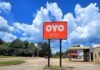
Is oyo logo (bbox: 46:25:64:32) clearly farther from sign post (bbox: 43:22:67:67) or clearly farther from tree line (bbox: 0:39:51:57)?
tree line (bbox: 0:39:51:57)

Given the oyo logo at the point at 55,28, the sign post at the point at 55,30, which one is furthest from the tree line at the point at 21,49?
the oyo logo at the point at 55,28

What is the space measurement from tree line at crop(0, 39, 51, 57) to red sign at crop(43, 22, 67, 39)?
12057 cm

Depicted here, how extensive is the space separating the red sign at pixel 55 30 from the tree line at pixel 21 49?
121m

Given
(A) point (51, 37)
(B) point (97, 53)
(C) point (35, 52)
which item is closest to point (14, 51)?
(C) point (35, 52)

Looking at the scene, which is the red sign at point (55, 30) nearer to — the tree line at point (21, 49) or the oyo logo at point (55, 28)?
the oyo logo at point (55, 28)

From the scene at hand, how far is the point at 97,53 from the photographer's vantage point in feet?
227

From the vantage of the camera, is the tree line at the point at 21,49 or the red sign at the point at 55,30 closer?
the red sign at the point at 55,30

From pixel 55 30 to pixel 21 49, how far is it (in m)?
136

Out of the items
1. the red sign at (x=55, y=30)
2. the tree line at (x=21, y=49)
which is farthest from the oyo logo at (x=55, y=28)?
the tree line at (x=21, y=49)

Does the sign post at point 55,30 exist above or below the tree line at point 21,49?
below

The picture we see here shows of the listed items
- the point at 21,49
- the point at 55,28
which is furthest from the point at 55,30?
the point at 21,49

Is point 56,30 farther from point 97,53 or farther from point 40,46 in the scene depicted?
point 40,46

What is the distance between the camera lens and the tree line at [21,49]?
566ft

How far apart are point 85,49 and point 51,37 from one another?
4313cm
